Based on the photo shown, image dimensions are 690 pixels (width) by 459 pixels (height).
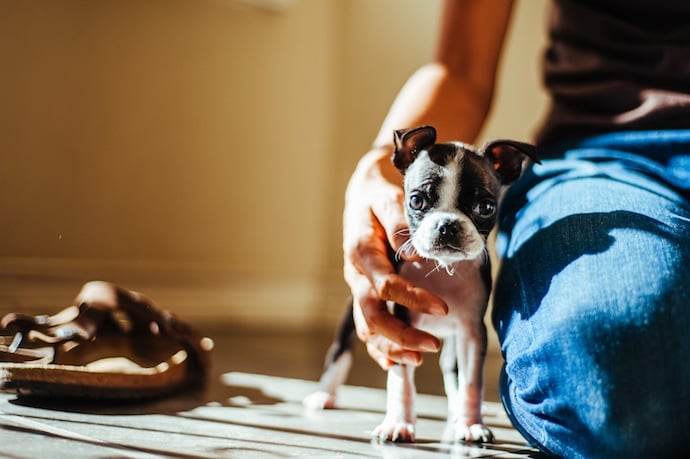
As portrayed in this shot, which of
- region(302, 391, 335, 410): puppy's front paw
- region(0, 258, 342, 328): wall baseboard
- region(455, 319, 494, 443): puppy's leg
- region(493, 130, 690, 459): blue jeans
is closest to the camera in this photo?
region(493, 130, 690, 459): blue jeans

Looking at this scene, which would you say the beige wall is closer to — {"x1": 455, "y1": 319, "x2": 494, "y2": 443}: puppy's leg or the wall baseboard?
the wall baseboard

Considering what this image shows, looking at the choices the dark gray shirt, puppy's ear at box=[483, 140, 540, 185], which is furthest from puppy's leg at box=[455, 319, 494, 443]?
the dark gray shirt

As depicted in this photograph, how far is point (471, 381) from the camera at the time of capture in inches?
40.4

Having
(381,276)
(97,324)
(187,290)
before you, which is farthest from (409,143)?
(187,290)

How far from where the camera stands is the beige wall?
206 centimetres

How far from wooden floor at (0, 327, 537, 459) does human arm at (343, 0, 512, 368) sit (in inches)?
5.7

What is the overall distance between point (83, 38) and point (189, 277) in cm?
80

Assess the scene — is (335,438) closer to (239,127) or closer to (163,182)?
(163,182)

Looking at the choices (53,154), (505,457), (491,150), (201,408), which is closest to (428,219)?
(491,150)

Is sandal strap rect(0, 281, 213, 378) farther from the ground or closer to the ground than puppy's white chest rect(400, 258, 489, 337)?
closer to the ground

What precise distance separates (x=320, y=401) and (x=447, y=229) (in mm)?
508

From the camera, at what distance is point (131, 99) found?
2275 mm

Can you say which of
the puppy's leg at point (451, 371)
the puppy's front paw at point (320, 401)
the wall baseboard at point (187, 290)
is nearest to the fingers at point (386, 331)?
the puppy's leg at point (451, 371)

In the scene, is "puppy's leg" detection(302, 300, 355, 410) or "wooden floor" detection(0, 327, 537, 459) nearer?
"wooden floor" detection(0, 327, 537, 459)
